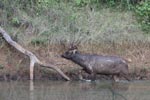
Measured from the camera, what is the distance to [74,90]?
55.0 feet

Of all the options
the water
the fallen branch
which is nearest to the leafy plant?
the water

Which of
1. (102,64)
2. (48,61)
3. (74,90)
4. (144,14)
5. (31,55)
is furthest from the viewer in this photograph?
(144,14)

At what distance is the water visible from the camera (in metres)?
15.7

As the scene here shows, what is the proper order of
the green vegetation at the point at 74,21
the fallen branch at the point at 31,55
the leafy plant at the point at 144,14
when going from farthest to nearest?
the leafy plant at the point at 144,14
the green vegetation at the point at 74,21
the fallen branch at the point at 31,55

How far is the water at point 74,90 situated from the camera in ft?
51.5

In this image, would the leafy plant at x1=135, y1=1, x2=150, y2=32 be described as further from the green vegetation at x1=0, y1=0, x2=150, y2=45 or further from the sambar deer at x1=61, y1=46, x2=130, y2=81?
the sambar deer at x1=61, y1=46, x2=130, y2=81

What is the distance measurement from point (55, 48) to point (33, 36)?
2.97ft

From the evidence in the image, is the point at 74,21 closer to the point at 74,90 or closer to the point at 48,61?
the point at 48,61

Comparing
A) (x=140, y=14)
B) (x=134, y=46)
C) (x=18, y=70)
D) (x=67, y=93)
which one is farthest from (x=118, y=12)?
(x=67, y=93)

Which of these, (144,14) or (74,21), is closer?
(74,21)

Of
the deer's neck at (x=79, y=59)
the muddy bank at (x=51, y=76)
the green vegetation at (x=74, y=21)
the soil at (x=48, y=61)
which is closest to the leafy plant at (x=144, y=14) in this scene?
the green vegetation at (x=74, y=21)

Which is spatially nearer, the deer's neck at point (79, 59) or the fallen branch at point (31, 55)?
the fallen branch at point (31, 55)

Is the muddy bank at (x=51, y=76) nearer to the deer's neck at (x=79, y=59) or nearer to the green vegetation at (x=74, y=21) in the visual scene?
the deer's neck at (x=79, y=59)

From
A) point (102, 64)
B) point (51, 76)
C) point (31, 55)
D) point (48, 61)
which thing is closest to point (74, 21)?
point (48, 61)
